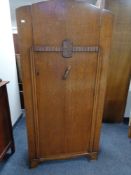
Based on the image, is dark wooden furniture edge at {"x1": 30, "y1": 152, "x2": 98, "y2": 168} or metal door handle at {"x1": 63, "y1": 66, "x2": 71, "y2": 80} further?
dark wooden furniture edge at {"x1": 30, "y1": 152, "x2": 98, "y2": 168}

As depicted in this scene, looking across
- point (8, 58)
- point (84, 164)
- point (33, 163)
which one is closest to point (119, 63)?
point (84, 164)

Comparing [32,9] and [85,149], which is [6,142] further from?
[32,9]

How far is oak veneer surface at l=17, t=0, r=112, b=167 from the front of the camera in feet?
3.95

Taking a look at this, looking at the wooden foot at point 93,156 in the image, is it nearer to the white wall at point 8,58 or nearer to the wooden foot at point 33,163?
the wooden foot at point 33,163

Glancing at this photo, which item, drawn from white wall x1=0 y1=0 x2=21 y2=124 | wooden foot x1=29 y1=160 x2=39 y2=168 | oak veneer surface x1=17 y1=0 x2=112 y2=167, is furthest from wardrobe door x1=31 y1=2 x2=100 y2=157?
white wall x1=0 y1=0 x2=21 y2=124

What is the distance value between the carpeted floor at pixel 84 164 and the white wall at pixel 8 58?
2.08 ft

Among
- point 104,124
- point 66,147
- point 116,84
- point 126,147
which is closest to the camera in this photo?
point 66,147

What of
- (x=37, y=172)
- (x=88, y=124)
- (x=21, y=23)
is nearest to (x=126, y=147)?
(x=88, y=124)

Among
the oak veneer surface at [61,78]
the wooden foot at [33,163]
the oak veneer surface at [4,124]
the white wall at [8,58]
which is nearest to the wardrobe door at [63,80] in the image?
the oak veneer surface at [61,78]

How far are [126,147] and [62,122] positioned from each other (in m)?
1.08

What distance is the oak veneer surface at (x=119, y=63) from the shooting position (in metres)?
2.06

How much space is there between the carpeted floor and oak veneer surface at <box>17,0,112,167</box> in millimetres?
106

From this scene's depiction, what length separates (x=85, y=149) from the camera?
171 cm

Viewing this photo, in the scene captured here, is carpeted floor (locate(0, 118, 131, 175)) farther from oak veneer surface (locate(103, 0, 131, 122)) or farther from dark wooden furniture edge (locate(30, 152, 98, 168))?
oak veneer surface (locate(103, 0, 131, 122))
